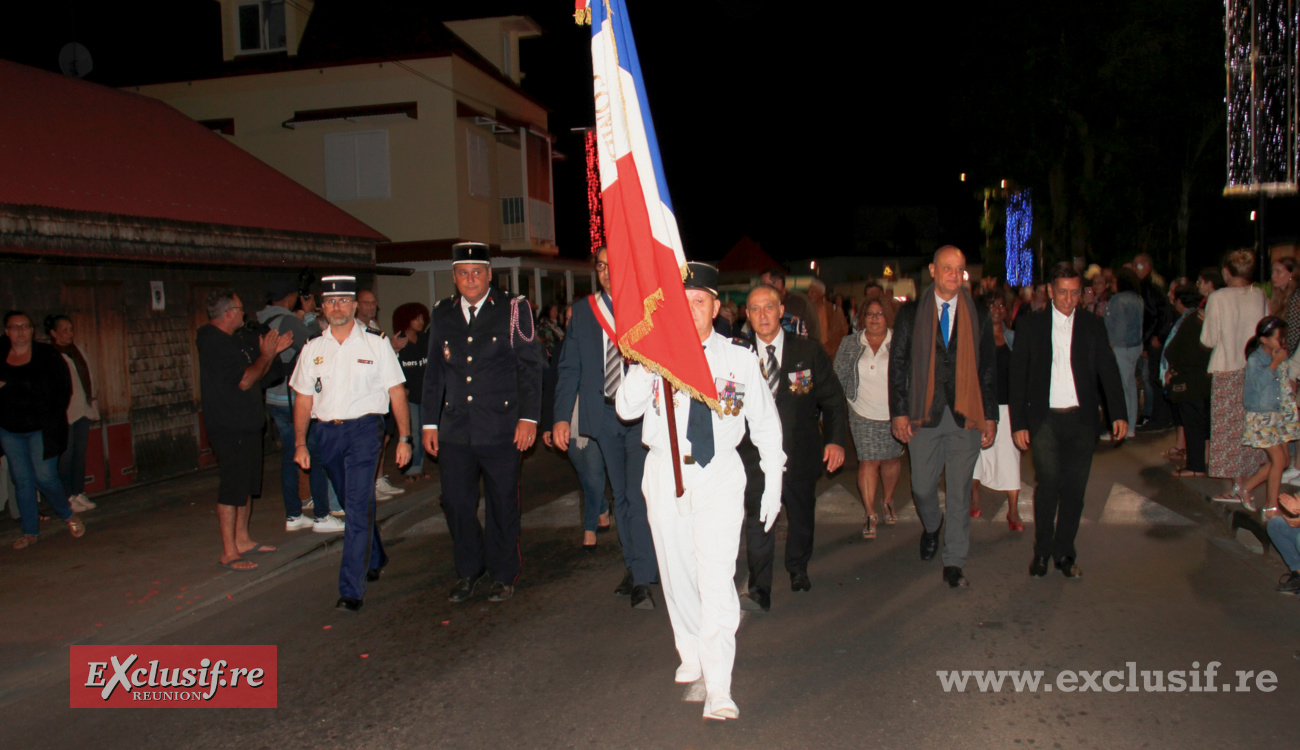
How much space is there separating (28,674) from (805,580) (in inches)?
189

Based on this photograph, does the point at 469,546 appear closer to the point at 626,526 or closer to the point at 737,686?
the point at 626,526

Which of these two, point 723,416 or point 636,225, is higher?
point 636,225

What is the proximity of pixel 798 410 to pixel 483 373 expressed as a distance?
2.17 metres

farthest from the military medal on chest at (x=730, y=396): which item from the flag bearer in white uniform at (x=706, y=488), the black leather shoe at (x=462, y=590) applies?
the black leather shoe at (x=462, y=590)

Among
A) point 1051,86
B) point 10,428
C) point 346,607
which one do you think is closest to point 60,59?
point 10,428

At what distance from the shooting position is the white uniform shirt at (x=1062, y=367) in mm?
6352

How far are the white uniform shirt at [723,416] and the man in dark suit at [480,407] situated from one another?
6.34 feet

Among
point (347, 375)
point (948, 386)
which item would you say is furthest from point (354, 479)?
point (948, 386)

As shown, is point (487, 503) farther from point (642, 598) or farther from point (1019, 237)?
point (1019, 237)

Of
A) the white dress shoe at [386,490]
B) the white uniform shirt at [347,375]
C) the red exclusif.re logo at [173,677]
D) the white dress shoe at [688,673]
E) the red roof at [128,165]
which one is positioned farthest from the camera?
the red roof at [128,165]

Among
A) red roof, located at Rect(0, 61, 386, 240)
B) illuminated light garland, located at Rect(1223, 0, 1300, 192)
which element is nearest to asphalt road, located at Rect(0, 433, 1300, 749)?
red roof, located at Rect(0, 61, 386, 240)

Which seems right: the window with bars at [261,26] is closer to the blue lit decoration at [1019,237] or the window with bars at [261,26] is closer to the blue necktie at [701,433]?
the blue necktie at [701,433]

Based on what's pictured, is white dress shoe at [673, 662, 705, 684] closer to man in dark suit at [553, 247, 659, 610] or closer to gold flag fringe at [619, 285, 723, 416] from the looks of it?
gold flag fringe at [619, 285, 723, 416]

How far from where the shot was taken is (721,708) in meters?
4.20
